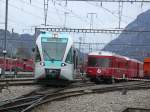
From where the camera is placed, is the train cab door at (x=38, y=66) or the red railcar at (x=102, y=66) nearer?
the train cab door at (x=38, y=66)

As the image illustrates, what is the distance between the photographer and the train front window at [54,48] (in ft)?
95.9

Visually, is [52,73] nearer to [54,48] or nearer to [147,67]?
[54,48]

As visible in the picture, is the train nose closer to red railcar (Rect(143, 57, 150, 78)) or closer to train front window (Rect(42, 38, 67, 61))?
train front window (Rect(42, 38, 67, 61))

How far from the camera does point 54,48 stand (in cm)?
2962

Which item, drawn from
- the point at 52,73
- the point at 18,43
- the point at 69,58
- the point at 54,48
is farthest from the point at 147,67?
the point at 18,43

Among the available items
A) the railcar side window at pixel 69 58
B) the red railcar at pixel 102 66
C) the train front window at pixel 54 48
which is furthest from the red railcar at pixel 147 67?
the train front window at pixel 54 48

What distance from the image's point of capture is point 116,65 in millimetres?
42219

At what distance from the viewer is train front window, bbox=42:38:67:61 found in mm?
29219

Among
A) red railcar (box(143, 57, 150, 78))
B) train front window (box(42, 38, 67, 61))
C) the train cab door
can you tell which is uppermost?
train front window (box(42, 38, 67, 61))

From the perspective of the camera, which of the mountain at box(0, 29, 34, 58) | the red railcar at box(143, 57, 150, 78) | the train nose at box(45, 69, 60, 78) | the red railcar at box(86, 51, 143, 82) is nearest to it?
the train nose at box(45, 69, 60, 78)

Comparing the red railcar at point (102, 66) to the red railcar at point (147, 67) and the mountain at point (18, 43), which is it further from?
the mountain at point (18, 43)

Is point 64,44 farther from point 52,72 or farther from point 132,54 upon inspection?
point 132,54

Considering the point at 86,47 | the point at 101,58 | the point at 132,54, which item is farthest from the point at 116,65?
the point at 132,54

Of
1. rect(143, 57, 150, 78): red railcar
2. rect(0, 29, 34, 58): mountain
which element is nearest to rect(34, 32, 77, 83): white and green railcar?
rect(143, 57, 150, 78): red railcar
